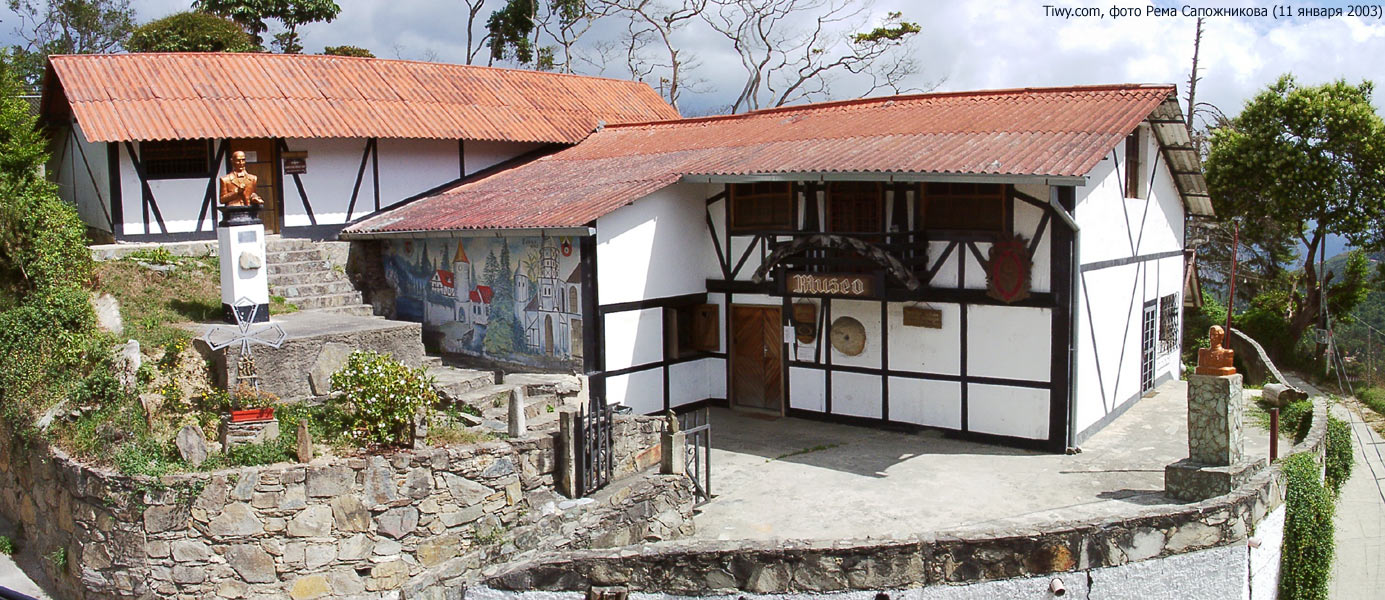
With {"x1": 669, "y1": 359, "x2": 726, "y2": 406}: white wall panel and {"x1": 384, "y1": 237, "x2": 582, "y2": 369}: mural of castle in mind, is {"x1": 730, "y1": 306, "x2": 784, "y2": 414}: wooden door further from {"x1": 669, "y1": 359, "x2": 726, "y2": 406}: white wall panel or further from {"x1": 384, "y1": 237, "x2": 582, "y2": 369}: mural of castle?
{"x1": 384, "y1": 237, "x2": 582, "y2": 369}: mural of castle

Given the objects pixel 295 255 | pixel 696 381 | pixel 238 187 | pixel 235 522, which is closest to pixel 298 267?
pixel 295 255

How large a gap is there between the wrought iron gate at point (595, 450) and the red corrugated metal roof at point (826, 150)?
3373 mm

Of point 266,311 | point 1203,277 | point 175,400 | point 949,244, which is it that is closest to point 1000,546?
point 949,244

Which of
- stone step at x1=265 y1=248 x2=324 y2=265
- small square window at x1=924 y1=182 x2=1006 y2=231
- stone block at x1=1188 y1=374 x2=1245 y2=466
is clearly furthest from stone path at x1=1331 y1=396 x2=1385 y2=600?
stone step at x1=265 y1=248 x2=324 y2=265

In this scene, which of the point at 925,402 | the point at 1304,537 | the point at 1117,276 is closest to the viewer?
the point at 1304,537

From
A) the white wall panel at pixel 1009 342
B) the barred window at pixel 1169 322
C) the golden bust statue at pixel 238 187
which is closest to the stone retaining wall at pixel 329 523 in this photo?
the golden bust statue at pixel 238 187

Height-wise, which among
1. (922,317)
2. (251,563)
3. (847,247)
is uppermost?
(847,247)

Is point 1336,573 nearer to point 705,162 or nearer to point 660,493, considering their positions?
point 660,493

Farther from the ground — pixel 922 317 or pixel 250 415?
pixel 922 317

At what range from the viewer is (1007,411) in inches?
494

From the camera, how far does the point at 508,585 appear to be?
8125 mm

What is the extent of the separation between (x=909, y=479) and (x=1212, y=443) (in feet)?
10.2

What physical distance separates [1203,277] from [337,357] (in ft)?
86.7

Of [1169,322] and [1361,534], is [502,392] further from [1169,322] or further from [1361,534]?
[1169,322]
